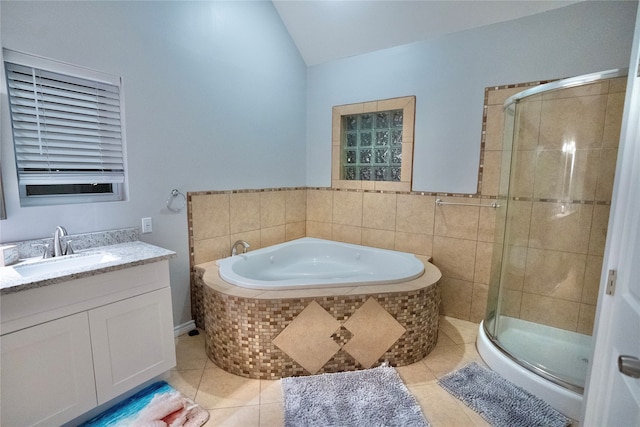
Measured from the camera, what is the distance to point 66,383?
1.45 meters

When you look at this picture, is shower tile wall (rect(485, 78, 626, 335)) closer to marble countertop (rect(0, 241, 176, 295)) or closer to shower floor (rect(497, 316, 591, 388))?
shower floor (rect(497, 316, 591, 388))

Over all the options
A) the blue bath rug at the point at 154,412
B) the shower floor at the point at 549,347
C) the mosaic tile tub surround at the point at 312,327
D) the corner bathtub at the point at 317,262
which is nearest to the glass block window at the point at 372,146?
the corner bathtub at the point at 317,262

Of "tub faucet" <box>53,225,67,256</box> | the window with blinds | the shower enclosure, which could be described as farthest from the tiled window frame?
"tub faucet" <box>53,225,67,256</box>

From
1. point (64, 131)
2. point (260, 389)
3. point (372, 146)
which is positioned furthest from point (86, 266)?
point (372, 146)

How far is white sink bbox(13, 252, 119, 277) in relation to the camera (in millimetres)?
1561

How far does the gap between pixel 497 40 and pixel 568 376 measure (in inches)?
91.9

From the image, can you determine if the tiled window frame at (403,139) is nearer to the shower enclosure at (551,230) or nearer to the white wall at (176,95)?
the white wall at (176,95)

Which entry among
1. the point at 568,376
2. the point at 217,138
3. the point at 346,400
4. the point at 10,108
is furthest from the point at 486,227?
the point at 10,108

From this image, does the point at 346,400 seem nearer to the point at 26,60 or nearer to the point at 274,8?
the point at 26,60

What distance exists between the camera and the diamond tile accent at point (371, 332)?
6.57ft

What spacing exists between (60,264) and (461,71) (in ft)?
10.1

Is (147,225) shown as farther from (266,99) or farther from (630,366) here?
(630,366)

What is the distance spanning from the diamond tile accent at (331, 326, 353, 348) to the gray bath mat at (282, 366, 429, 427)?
0.66ft

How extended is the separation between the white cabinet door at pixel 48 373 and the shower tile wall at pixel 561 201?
2.64 meters
